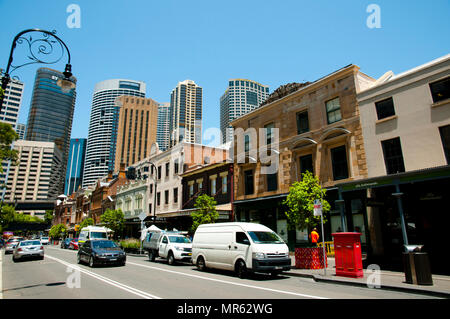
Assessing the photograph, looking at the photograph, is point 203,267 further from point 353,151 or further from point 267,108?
point 267,108

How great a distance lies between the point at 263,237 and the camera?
1181 cm

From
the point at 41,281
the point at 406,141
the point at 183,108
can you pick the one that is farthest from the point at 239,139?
the point at 183,108

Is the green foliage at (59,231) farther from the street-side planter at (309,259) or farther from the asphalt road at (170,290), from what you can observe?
the street-side planter at (309,259)

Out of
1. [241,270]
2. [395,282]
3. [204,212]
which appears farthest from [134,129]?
[395,282]

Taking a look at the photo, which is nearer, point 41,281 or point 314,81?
point 41,281

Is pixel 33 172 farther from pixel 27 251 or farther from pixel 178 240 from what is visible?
pixel 178 240

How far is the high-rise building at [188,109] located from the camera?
590 ft

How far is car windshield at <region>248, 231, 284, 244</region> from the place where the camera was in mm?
11474

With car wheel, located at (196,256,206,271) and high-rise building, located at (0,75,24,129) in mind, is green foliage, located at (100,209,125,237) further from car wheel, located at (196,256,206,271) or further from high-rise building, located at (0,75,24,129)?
high-rise building, located at (0,75,24,129)

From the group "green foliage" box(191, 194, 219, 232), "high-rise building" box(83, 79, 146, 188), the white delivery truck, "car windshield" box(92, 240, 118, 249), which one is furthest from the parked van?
"high-rise building" box(83, 79, 146, 188)

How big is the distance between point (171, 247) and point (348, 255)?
10573 mm

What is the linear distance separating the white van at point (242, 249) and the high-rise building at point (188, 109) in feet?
546
